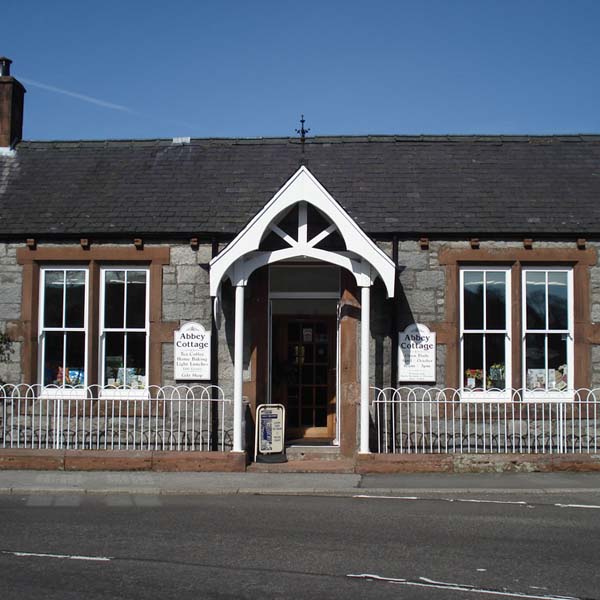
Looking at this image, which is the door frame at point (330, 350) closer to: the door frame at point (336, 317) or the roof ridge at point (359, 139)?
the door frame at point (336, 317)

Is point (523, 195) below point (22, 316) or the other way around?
the other way around

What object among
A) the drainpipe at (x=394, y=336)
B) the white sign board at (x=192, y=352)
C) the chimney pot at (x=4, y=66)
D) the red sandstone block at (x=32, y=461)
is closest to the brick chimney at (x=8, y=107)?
the chimney pot at (x=4, y=66)

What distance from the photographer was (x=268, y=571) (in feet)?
21.6

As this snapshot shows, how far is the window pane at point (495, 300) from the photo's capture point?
1334 centimetres

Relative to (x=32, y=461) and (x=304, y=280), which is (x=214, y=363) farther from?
(x=32, y=461)

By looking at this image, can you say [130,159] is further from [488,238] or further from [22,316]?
[488,238]

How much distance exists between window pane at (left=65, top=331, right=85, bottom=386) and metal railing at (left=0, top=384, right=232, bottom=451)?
0.72 feet

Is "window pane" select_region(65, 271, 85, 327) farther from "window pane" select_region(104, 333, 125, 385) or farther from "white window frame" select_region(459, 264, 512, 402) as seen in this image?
"white window frame" select_region(459, 264, 512, 402)

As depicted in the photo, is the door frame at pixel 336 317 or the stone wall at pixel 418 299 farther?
the door frame at pixel 336 317

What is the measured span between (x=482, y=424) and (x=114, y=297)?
6130mm

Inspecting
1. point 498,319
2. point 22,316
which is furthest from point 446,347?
point 22,316

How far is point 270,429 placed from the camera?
12.6m

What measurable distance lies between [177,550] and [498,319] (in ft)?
25.0

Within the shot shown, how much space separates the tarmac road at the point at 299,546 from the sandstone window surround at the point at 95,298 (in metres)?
3.29
